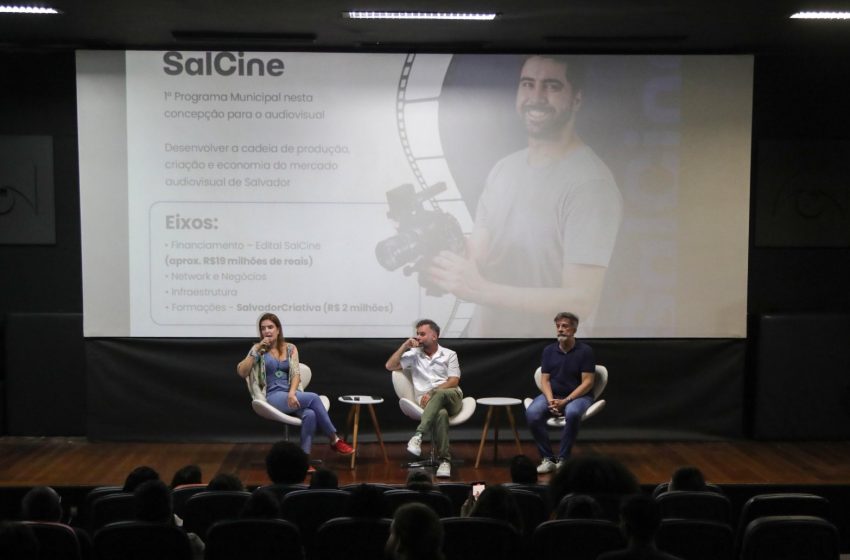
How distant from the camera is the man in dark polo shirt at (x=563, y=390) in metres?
6.80

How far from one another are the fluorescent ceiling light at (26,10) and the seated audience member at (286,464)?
3614mm

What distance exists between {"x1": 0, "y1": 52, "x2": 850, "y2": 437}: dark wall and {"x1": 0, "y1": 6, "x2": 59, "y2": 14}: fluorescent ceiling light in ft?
4.72

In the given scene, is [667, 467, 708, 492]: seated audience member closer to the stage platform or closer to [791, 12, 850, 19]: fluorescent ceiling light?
the stage platform

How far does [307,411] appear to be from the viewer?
6.83 meters

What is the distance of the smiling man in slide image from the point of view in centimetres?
773

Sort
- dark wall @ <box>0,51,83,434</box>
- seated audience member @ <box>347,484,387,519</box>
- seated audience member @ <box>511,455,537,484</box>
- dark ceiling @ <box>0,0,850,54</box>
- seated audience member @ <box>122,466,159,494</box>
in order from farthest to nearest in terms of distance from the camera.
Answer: dark wall @ <box>0,51,83,434</box> → dark ceiling @ <box>0,0,850,54</box> → seated audience member @ <box>511,455,537,484</box> → seated audience member @ <box>122,466,159,494</box> → seated audience member @ <box>347,484,387,519</box>

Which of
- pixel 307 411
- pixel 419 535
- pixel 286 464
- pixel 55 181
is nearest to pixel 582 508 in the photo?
pixel 419 535

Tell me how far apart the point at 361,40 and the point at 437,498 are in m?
4.34

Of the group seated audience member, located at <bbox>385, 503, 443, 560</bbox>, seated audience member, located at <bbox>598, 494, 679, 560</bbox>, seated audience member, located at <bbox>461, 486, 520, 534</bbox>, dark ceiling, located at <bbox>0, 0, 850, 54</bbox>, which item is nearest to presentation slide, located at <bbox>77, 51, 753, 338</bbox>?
dark ceiling, located at <bbox>0, 0, 850, 54</bbox>

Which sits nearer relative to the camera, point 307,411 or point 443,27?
point 307,411

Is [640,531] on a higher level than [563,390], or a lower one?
higher

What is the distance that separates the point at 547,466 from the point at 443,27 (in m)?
3.21

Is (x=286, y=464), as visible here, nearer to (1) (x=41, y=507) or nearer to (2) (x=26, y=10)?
(1) (x=41, y=507)

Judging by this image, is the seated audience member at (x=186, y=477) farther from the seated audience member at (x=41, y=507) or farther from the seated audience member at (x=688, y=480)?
the seated audience member at (x=688, y=480)
